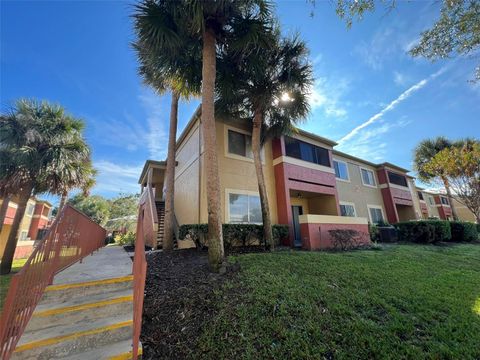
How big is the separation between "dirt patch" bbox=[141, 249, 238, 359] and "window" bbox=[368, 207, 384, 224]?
17914 millimetres

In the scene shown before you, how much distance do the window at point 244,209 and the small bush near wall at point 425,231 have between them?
1203 cm

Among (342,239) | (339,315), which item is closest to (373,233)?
(342,239)

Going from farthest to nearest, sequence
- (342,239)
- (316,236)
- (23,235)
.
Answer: (23,235), (316,236), (342,239)

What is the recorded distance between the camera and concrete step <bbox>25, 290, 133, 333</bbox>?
305cm

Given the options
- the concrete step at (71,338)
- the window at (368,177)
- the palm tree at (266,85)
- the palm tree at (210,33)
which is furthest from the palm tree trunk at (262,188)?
the window at (368,177)

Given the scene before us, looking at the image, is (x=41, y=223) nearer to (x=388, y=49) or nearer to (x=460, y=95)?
(x=388, y=49)

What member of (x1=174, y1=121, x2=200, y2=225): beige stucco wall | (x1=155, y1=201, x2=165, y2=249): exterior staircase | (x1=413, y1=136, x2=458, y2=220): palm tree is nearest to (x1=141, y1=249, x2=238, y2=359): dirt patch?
(x1=174, y1=121, x2=200, y2=225): beige stucco wall

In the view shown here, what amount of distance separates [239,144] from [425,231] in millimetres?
14295

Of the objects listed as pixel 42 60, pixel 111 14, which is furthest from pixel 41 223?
pixel 111 14

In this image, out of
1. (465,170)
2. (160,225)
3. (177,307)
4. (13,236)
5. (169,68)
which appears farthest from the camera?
(465,170)

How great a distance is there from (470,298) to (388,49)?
890 cm

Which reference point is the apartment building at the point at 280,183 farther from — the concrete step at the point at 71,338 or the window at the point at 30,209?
the window at the point at 30,209

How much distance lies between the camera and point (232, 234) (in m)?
9.18

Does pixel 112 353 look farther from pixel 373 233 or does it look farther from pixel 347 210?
pixel 347 210
